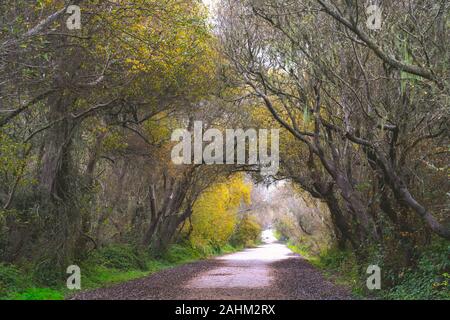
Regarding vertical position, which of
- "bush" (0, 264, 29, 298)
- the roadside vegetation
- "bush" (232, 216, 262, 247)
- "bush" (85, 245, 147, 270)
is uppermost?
the roadside vegetation

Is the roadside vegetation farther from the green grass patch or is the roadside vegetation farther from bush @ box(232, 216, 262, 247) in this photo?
bush @ box(232, 216, 262, 247)

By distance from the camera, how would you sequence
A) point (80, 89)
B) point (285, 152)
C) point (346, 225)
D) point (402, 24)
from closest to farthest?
point (402, 24) → point (80, 89) → point (346, 225) → point (285, 152)

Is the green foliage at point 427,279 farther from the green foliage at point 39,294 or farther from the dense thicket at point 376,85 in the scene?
the green foliage at point 39,294

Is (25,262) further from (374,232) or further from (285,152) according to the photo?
(285,152)

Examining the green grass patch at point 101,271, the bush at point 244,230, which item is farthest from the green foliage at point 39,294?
the bush at point 244,230

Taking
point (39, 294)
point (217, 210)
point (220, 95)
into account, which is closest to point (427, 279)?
point (39, 294)

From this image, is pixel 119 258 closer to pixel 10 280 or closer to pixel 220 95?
pixel 220 95

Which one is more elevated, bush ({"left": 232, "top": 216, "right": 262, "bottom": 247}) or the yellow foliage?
the yellow foliage

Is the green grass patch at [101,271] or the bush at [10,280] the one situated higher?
the bush at [10,280]

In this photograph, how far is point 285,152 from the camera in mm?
25062

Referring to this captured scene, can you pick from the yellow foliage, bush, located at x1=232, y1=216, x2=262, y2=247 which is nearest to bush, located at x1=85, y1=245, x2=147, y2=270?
the yellow foliage

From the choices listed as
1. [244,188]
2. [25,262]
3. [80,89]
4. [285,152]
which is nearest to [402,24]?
[80,89]

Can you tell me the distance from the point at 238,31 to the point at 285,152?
9766mm
